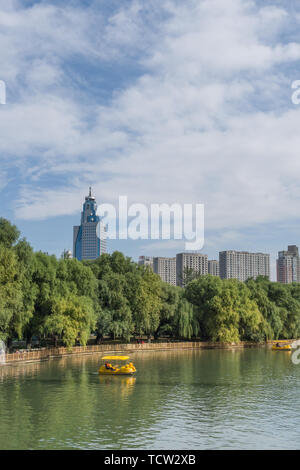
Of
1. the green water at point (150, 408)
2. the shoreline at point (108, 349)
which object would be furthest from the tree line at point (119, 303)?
the green water at point (150, 408)

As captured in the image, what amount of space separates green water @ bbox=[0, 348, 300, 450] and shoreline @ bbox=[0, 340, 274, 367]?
1.89 meters

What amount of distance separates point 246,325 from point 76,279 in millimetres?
31414

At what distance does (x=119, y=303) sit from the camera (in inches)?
2753

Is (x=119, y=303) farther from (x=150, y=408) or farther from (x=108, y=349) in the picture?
(x=150, y=408)

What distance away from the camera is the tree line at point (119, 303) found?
169 feet

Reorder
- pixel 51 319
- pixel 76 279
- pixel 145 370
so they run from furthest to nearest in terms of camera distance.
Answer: pixel 76 279, pixel 51 319, pixel 145 370

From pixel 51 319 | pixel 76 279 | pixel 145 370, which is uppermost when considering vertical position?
pixel 76 279

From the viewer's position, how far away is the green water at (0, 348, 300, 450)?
881 inches

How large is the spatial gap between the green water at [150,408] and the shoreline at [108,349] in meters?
1.89

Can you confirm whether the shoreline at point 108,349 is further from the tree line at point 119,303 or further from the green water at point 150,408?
the green water at point 150,408

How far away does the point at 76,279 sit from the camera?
62.9 meters

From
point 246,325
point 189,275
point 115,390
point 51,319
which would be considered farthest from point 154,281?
point 189,275

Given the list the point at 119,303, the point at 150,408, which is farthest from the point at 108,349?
the point at 150,408
